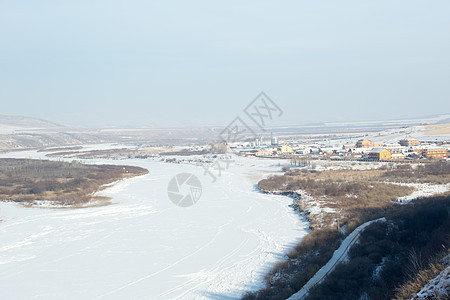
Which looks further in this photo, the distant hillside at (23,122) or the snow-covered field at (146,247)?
the distant hillside at (23,122)

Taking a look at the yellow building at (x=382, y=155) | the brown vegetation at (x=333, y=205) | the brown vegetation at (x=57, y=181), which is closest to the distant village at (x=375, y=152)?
the yellow building at (x=382, y=155)

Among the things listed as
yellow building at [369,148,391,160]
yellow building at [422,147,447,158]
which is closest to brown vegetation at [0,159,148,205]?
yellow building at [369,148,391,160]

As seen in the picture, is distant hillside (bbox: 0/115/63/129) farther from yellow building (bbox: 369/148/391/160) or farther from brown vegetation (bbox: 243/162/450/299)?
brown vegetation (bbox: 243/162/450/299)

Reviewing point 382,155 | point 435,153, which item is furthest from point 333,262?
point 435,153

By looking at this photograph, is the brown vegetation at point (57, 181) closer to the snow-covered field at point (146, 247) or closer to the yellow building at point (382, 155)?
the snow-covered field at point (146, 247)

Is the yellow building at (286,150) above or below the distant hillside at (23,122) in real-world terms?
below

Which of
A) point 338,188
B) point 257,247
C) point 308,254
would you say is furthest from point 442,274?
point 338,188

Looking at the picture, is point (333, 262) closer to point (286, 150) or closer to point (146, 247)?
point (146, 247)
